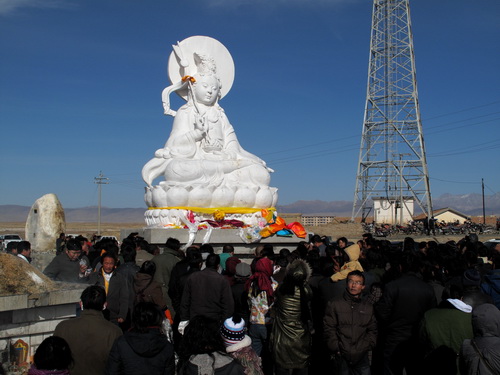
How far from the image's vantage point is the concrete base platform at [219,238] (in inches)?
418

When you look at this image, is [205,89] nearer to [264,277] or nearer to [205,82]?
[205,82]

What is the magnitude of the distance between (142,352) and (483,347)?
2093mm

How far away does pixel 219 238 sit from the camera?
36.0ft

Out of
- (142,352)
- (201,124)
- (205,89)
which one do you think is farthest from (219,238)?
(142,352)

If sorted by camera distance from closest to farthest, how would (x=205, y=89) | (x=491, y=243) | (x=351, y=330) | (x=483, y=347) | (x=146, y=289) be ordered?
1. (x=483, y=347)
2. (x=351, y=330)
3. (x=146, y=289)
4. (x=491, y=243)
5. (x=205, y=89)

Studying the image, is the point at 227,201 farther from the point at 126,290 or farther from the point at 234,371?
the point at 234,371

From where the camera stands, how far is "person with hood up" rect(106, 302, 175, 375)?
11.0ft

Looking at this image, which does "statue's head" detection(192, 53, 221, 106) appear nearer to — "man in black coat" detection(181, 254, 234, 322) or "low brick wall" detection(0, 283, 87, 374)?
"man in black coat" detection(181, 254, 234, 322)

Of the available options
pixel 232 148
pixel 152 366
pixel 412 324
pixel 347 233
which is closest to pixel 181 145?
pixel 232 148

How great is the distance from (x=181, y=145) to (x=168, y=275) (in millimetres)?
6584

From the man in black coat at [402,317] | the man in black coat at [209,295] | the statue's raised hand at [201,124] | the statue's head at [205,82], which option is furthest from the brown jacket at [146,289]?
the statue's head at [205,82]

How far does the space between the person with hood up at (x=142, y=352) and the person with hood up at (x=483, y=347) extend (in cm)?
185

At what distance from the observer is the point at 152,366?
338 cm

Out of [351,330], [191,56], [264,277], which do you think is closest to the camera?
[351,330]
